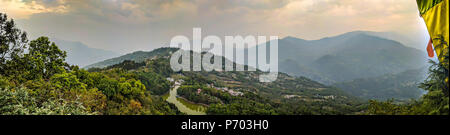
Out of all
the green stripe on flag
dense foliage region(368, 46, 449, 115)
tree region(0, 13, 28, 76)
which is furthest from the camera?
tree region(0, 13, 28, 76)

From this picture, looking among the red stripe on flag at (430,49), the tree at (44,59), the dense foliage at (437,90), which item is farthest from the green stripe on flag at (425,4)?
the tree at (44,59)

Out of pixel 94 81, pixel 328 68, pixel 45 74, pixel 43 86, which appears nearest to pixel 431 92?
pixel 43 86

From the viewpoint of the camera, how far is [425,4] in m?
1.84

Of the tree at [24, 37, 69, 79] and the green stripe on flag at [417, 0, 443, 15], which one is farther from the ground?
the green stripe on flag at [417, 0, 443, 15]

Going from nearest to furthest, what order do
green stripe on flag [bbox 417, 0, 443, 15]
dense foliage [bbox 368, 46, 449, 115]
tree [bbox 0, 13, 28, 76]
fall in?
dense foliage [bbox 368, 46, 449, 115] < green stripe on flag [bbox 417, 0, 443, 15] < tree [bbox 0, 13, 28, 76]

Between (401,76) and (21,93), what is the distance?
6394 inches

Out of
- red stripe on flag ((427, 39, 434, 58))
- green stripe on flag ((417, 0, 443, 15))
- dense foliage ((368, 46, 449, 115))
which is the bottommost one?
dense foliage ((368, 46, 449, 115))

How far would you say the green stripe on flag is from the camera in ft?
5.67

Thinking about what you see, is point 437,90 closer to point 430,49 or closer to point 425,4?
point 430,49

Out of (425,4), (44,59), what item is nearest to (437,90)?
(425,4)

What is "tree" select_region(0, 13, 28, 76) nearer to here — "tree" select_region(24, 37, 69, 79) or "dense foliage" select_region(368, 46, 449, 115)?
"tree" select_region(24, 37, 69, 79)

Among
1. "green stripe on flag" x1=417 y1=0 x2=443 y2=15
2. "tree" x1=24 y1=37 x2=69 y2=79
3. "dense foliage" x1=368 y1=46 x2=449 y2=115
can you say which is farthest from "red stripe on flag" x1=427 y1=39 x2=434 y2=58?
"tree" x1=24 y1=37 x2=69 y2=79

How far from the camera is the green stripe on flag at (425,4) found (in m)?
1.73
